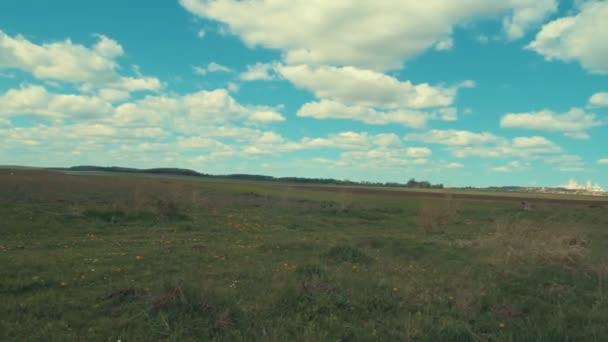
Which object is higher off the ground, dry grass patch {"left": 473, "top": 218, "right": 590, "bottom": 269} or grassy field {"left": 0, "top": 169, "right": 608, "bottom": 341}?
dry grass patch {"left": 473, "top": 218, "right": 590, "bottom": 269}

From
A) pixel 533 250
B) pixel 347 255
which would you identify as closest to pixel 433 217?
pixel 533 250

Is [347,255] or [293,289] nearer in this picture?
[293,289]

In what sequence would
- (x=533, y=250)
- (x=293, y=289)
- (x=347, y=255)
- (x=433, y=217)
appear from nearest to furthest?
(x=293, y=289)
(x=533, y=250)
(x=347, y=255)
(x=433, y=217)

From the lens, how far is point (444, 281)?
28.6 feet

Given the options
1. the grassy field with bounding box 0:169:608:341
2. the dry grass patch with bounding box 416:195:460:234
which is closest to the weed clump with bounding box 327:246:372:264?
the grassy field with bounding box 0:169:608:341

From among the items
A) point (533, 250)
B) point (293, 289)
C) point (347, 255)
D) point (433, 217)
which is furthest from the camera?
point (433, 217)

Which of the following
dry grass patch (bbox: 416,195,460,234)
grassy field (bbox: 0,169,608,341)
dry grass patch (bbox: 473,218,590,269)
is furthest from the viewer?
dry grass patch (bbox: 416,195,460,234)

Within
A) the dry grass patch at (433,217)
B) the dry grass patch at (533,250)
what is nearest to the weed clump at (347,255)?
the dry grass patch at (533,250)

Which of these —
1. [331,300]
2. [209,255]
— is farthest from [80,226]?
[331,300]

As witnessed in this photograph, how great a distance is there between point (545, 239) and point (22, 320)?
1372 centimetres

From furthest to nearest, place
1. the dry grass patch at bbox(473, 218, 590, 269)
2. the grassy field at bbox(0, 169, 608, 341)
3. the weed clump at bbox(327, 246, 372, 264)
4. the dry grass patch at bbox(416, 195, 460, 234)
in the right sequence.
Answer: the dry grass patch at bbox(416, 195, 460, 234) < the weed clump at bbox(327, 246, 372, 264) < the dry grass patch at bbox(473, 218, 590, 269) < the grassy field at bbox(0, 169, 608, 341)

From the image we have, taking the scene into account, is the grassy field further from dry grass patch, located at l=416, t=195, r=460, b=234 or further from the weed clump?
dry grass patch, located at l=416, t=195, r=460, b=234

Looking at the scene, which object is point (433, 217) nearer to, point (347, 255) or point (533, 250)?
point (533, 250)

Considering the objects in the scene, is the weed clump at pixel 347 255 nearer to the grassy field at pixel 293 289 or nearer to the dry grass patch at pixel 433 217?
the grassy field at pixel 293 289
